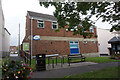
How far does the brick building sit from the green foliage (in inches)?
392

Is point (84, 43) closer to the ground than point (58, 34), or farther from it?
closer to the ground

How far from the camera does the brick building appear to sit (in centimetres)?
1416

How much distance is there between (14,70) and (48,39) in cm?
1144

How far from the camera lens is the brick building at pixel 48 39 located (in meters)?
14.2

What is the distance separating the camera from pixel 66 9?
6.23 meters

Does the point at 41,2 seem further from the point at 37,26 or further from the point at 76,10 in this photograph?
the point at 37,26

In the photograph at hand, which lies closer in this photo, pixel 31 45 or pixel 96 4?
pixel 96 4

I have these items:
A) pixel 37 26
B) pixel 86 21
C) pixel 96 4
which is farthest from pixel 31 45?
pixel 96 4

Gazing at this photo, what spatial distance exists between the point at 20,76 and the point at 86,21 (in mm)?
5058

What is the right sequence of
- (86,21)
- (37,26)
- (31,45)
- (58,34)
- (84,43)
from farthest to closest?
(84,43)
(58,34)
(37,26)
(31,45)
(86,21)

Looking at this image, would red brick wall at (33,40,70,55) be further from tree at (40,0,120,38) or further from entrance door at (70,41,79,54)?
tree at (40,0,120,38)

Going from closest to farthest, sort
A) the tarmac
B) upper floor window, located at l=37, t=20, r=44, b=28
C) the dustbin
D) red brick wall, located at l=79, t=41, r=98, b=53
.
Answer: the tarmac < the dustbin < upper floor window, located at l=37, t=20, r=44, b=28 < red brick wall, located at l=79, t=41, r=98, b=53

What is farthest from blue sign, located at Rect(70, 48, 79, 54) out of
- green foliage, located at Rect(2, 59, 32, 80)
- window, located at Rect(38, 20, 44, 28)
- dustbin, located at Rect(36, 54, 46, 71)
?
green foliage, located at Rect(2, 59, 32, 80)

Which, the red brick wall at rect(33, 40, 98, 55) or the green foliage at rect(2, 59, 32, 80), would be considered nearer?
the green foliage at rect(2, 59, 32, 80)
